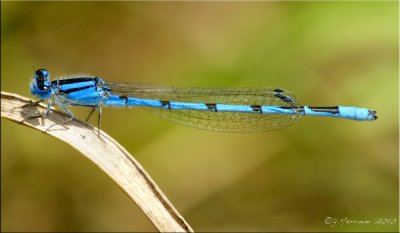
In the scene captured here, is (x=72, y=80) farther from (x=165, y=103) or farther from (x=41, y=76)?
(x=165, y=103)

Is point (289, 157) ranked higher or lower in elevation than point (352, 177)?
higher

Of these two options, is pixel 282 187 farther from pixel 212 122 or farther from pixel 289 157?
pixel 212 122

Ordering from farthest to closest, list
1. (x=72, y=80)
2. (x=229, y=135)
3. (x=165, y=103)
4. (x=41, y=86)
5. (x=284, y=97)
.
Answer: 1. (x=229, y=135)
2. (x=165, y=103)
3. (x=284, y=97)
4. (x=72, y=80)
5. (x=41, y=86)

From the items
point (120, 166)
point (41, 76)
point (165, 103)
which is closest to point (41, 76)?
point (41, 76)

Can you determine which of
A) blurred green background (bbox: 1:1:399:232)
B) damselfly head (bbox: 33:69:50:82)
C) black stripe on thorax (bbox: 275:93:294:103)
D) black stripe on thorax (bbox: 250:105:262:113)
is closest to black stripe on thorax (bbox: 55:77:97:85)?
damselfly head (bbox: 33:69:50:82)

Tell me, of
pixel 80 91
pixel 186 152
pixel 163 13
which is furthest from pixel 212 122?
pixel 163 13

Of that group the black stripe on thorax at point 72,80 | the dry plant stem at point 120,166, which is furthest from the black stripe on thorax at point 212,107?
the dry plant stem at point 120,166

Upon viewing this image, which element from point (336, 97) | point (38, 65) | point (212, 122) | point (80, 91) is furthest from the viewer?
point (38, 65)

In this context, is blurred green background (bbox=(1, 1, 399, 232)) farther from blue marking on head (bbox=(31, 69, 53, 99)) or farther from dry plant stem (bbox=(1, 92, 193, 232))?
dry plant stem (bbox=(1, 92, 193, 232))
